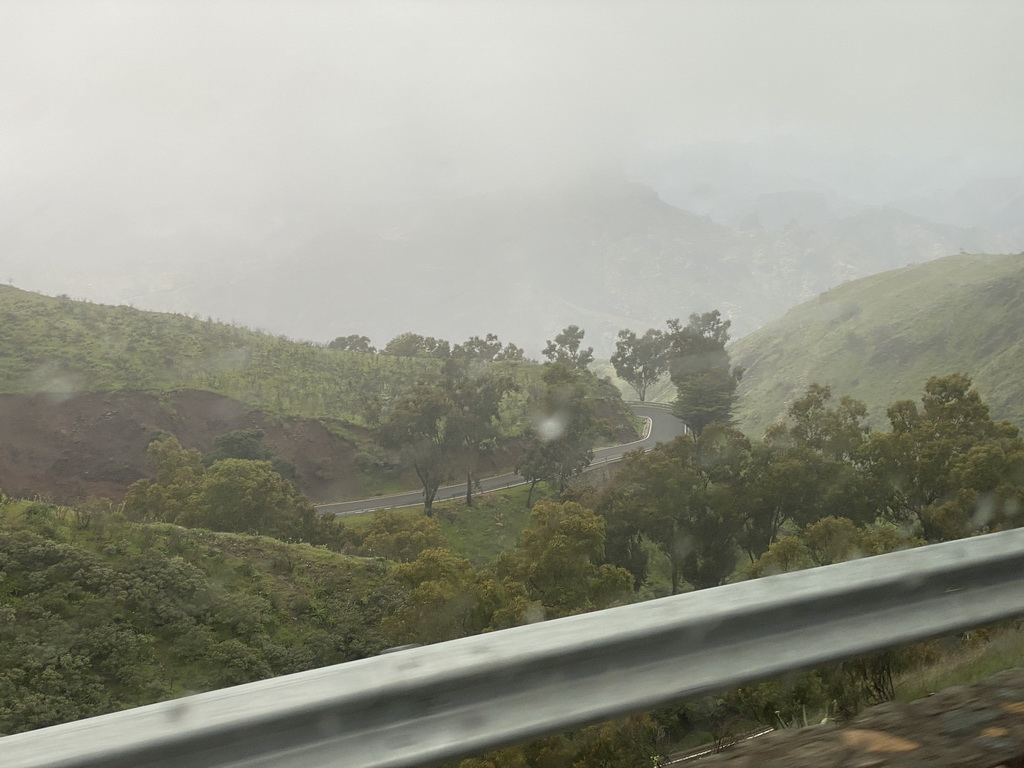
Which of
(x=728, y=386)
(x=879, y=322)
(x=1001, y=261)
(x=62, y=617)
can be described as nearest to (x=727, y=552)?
(x=62, y=617)

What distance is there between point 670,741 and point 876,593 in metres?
1.23

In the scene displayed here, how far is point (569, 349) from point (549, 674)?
174 feet

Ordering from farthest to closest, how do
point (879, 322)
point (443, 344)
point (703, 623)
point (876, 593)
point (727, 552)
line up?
point (879, 322) < point (443, 344) < point (727, 552) < point (876, 593) < point (703, 623)

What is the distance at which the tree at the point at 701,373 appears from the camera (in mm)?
34625

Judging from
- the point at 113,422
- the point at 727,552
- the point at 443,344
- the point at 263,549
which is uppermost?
the point at 443,344

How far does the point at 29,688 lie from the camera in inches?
227

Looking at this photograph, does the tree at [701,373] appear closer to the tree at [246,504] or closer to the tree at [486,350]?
the tree at [486,350]

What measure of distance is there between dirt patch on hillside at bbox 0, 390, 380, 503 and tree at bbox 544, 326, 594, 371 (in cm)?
2457

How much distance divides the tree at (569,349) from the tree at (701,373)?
630 centimetres

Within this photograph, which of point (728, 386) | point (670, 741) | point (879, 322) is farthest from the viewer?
point (879, 322)

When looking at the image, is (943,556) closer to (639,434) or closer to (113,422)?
(113,422)

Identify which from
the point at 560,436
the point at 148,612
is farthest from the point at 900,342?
the point at 148,612

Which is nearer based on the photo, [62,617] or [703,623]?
[703,623]

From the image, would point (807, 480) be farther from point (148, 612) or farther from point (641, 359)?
point (641, 359)
